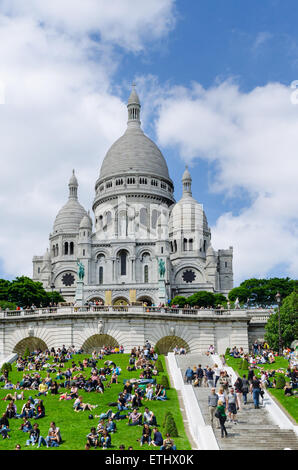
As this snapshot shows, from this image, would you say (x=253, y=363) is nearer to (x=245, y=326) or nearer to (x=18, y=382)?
(x=245, y=326)

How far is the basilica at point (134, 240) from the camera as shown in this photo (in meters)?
112

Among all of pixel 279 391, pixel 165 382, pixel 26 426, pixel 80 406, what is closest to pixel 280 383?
pixel 279 391

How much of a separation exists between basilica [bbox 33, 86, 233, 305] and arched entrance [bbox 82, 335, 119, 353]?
166ft

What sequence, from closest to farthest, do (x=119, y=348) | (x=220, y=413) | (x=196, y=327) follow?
(x=220, y=413) → (x=119, y=348) → (x=196, y=327)

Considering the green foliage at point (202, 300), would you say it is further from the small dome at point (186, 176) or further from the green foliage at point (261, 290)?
the small dome at point (186, 176)

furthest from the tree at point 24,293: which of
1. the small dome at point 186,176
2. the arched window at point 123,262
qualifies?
the small dome at point 186,176

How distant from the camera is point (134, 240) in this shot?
11425 cm

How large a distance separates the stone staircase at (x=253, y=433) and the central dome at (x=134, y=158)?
106522mm

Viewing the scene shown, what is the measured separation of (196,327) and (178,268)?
228 ft

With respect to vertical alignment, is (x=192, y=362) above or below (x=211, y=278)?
Result: below
